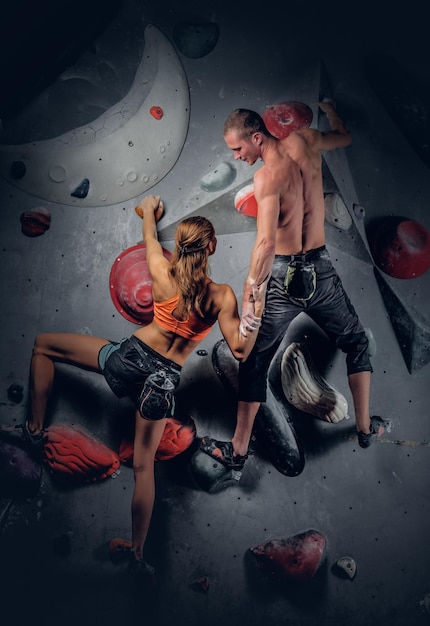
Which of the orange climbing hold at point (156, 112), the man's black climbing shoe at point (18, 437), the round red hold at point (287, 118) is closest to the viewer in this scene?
the round red hold at point (287, 118)

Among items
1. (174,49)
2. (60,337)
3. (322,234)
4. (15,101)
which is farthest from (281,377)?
(15,101)

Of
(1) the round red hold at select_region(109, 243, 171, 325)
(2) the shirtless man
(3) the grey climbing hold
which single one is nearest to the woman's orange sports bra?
(1) the round red hold at select_region(109, 243, 171, 325)

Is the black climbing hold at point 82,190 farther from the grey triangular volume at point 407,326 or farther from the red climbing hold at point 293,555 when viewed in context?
the red climbing hold at point 293,555

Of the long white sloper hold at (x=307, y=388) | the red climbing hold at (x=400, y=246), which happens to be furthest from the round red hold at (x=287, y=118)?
the long white sloper hold at (x=307, y=388)

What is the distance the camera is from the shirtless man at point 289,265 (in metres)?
3.07

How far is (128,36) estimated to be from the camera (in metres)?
3.30

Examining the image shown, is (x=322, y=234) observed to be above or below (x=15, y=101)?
below

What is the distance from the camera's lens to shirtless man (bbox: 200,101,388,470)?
3066mm

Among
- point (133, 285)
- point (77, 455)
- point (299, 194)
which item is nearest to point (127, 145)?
point (133, 285)

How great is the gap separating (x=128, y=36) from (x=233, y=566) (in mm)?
Result: 3127

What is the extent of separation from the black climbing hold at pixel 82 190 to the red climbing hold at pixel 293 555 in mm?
2290

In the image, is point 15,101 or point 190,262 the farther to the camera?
point 15,101

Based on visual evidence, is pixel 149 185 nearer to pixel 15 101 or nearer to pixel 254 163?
pixel 254 163

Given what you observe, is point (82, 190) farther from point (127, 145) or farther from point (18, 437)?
point (18, 437)
